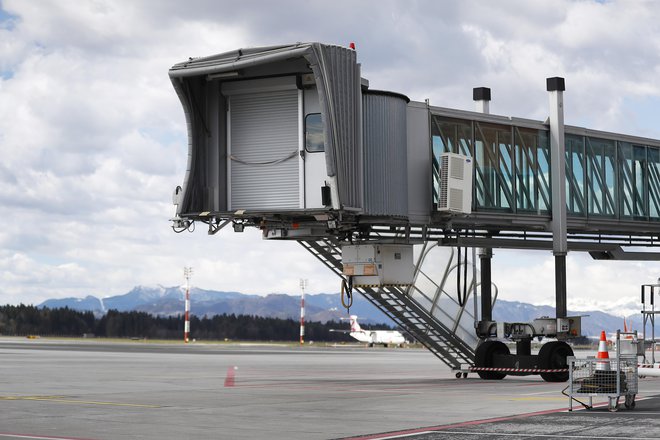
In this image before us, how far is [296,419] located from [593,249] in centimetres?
2323

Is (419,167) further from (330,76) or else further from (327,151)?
(330,76)

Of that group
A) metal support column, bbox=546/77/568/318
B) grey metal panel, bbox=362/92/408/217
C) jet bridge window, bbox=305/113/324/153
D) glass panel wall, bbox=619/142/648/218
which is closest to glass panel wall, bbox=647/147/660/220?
glass panel wall, bbox=619/142/648/218

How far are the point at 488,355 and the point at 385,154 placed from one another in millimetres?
10751

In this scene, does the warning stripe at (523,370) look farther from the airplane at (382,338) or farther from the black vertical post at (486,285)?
the airplane at (382,338)

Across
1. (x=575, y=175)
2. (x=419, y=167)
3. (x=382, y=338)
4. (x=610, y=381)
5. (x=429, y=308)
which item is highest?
(x=575, y=175)

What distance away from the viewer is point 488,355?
3769cm

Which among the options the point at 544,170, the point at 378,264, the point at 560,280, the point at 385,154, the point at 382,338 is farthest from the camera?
the point at 382,338

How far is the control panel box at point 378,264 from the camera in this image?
106 feet

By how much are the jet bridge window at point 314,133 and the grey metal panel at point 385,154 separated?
1685 millimetres

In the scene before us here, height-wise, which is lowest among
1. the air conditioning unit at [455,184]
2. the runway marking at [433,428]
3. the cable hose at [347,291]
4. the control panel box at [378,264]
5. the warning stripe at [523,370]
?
the runway marking at [433,428]

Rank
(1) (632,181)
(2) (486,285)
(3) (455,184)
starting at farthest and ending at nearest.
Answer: (1) (632,181)
(2) (486,285)
(3) (455,184)

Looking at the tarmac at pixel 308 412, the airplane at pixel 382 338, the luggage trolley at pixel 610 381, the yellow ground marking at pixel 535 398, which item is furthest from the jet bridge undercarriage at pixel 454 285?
the airplane at pixel 382 338

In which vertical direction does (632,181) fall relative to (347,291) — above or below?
above

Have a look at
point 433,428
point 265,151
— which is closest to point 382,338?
point 265,151
